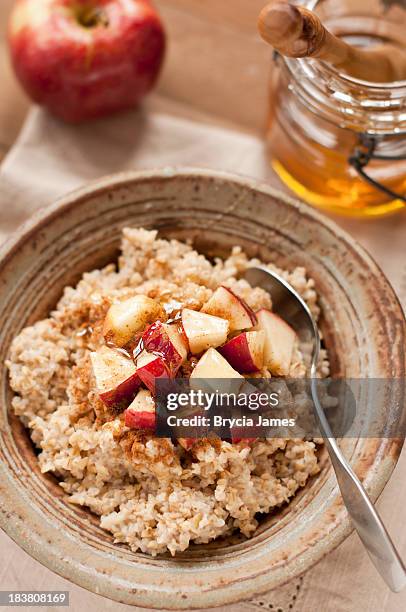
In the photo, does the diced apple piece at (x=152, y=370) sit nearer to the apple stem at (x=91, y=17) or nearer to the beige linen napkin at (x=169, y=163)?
the beige linen napkin at (x=169, y=163)

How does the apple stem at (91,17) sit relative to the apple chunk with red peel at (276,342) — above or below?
above

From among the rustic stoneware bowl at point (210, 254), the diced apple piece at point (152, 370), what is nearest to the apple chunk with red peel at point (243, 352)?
the diced apple piece at point (152, 370)

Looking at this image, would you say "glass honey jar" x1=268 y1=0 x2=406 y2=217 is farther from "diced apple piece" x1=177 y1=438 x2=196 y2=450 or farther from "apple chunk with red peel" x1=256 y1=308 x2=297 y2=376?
"diced apple piece" x1=177 y1=438 x2=196 y2=450

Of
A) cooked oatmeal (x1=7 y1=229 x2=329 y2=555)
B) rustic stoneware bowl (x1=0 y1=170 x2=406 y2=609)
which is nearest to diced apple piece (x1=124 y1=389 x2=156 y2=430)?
cooked oatmeal (x1=7 y1=229 x2=329 y2=555)

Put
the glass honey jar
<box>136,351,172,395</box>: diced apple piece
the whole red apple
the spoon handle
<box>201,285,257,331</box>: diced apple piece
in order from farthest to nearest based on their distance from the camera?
→ the whole red apple, the glass honey jar, <box>201,285,257,331</box>: diced apple piece, <box>136,351,172,395</box>: diced apple piece, the spoon handle

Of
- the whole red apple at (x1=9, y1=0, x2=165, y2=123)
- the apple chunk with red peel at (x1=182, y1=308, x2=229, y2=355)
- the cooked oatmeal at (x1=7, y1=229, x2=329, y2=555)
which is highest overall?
the whole red apple at (x1=9, y1=0, x2=165, y2=123)

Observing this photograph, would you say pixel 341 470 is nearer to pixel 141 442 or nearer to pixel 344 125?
pixel 141 442

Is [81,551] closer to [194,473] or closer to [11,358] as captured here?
[194,473]
